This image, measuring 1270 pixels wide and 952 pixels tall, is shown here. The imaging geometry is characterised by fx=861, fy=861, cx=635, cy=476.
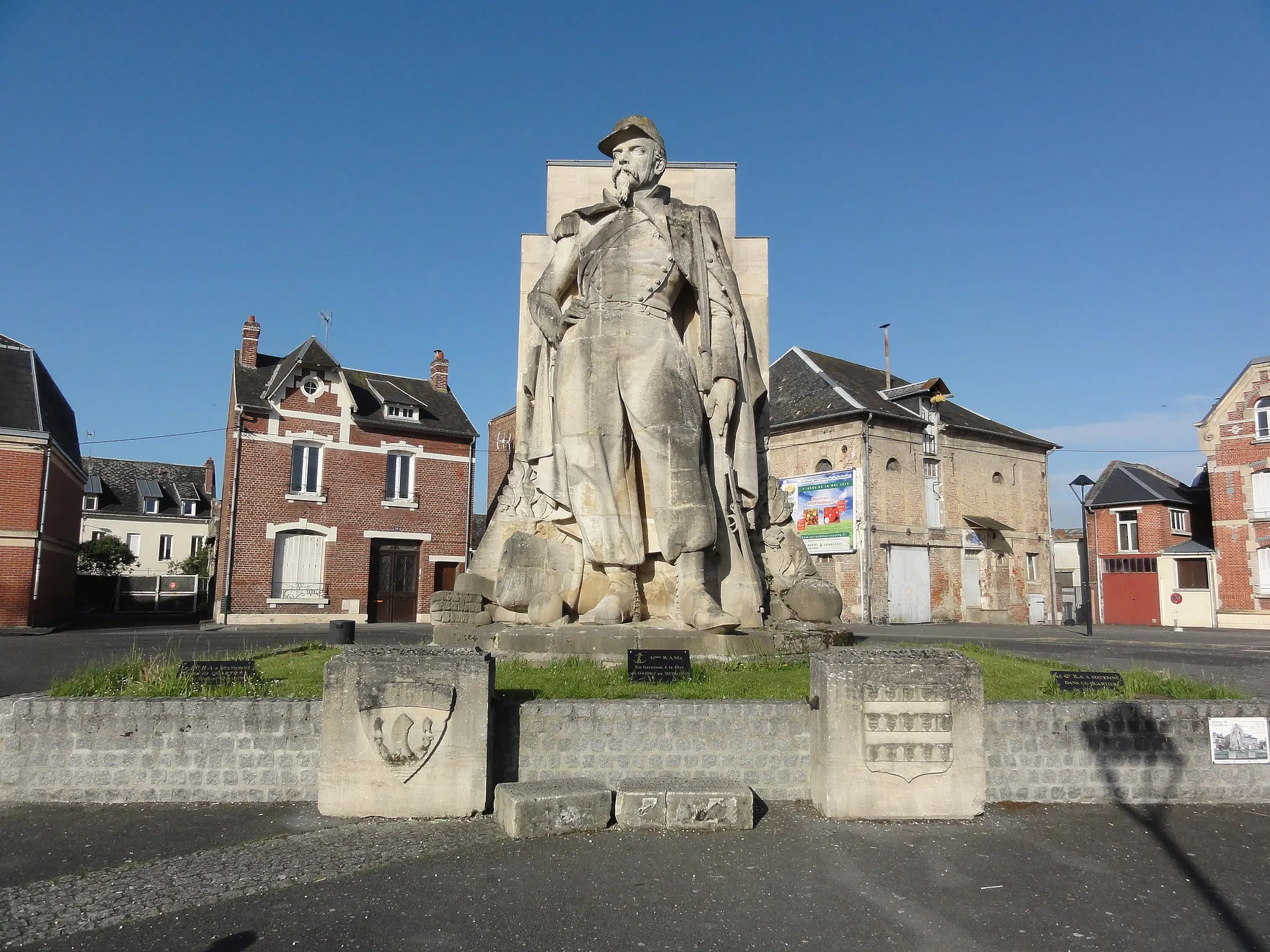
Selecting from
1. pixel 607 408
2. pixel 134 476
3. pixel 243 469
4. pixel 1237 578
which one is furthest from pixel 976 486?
pixel 134 476

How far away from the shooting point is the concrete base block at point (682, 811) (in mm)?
5840

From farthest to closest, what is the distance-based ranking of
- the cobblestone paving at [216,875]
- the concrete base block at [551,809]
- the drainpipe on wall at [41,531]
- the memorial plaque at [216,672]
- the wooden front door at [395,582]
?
1. the wooden front door at [395,582]
2. the drainpipe on wall at [41,531]
3. the memorial plaque at [216,672]
4. the concrete base block at [551,809]
5. the cobblestone paving at [216,875]

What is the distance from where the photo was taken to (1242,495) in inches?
1414

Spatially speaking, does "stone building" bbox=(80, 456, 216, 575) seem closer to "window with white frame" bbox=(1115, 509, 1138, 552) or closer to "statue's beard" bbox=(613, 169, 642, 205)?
"statue's beard" bbox=(613, 169, 642, 205)

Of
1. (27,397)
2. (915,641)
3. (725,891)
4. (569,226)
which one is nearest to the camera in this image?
(725,891)

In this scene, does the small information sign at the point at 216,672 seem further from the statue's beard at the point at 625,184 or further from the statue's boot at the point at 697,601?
the statue's beard at the point at 625,184

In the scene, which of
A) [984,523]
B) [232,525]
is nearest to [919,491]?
[984,523]

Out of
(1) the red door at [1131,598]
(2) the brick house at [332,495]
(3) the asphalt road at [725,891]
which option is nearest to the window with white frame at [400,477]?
(2) the brick house at [332,495]

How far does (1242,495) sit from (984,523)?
1120 cm

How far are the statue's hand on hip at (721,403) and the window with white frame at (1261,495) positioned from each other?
117 ft

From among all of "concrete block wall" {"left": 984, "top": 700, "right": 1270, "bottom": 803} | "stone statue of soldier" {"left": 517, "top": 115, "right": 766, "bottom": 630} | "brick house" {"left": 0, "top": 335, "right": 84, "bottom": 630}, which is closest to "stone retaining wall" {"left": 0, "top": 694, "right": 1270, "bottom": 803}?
"concrete block wall" {"left": 984, "top": 700, "right": 1270, "bottom": 803}

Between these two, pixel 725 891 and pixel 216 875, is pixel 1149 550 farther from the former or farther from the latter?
pixel 216 875

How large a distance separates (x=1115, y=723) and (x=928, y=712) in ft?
5.75

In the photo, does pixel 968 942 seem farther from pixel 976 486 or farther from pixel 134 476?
pixel 134 476
